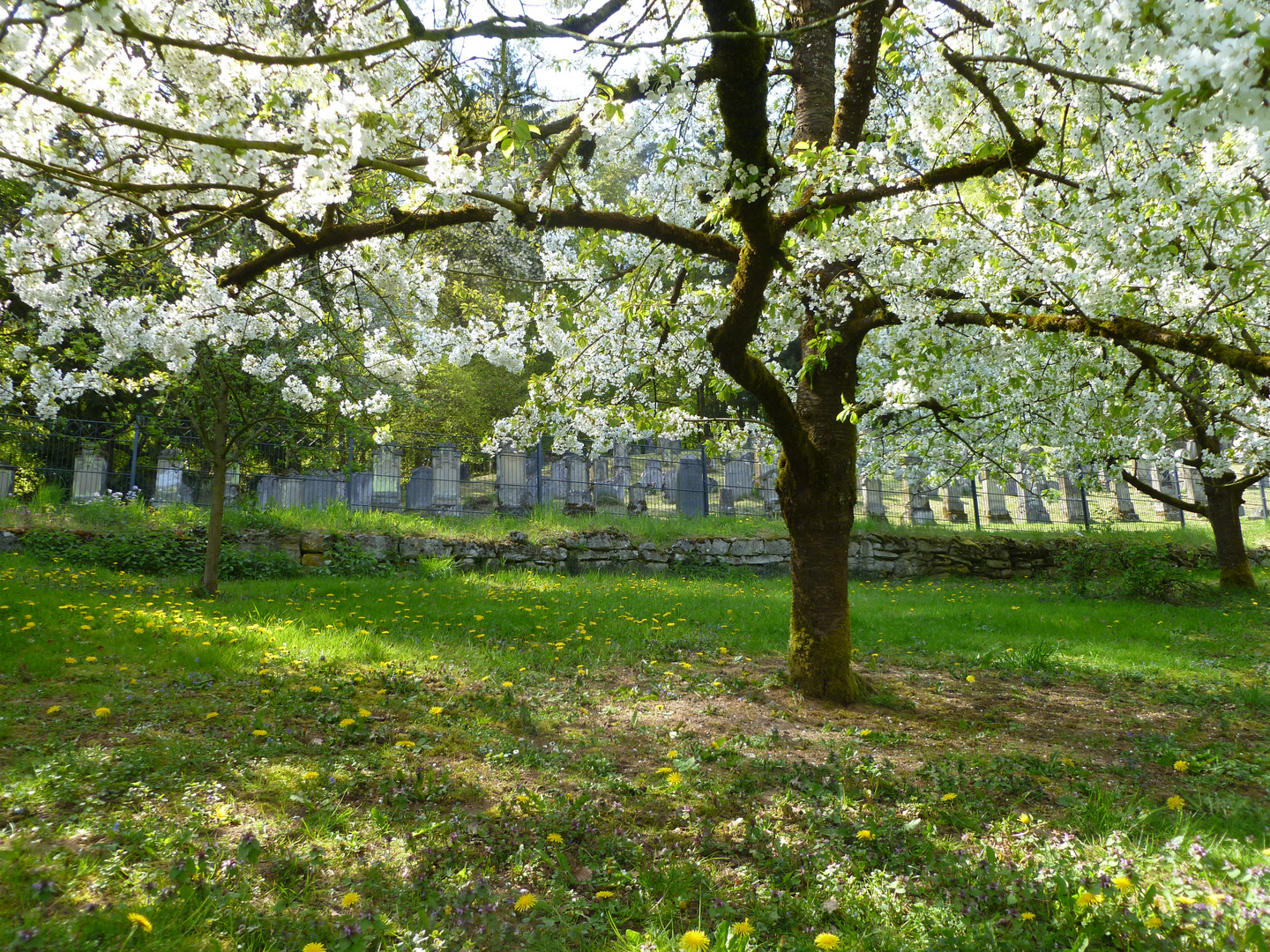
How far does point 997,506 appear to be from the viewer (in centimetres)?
1675

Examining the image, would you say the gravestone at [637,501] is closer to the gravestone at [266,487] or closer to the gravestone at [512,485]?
the gravestone at [512,485]

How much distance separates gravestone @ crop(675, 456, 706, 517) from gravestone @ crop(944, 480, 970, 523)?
5864 millimetres

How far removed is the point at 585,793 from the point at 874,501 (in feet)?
45.7

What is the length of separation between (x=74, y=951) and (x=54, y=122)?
12.3 feet

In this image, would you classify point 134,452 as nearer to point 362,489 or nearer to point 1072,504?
point 362,489

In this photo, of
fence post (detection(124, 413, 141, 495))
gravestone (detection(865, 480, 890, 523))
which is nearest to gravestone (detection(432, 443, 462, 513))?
fence post (detection(124, 413, 141, 495))

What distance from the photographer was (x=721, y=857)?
2832 mm

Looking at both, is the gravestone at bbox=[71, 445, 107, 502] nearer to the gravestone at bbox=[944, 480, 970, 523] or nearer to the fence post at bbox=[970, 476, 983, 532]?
the gravestone at bbox=[944, 480, 970, 523]

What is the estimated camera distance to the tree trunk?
429 inches

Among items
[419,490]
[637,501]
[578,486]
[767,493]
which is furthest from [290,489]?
[767,493]

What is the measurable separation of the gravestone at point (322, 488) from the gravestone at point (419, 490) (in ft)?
3.52

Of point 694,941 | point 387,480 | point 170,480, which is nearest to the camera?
point 694,941

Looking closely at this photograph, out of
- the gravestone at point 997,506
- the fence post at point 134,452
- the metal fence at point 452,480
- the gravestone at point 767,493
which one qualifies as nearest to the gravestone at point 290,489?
the metal fence at point 452,480

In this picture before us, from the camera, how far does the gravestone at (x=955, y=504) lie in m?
16.2
